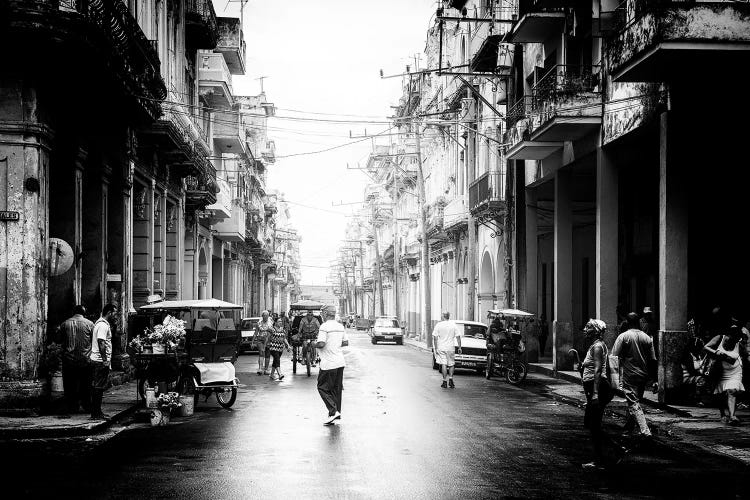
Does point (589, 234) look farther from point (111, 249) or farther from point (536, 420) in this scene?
point (536, 420)

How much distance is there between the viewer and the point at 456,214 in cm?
4338

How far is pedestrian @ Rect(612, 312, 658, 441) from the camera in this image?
11.5m

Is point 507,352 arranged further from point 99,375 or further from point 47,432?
point 47,432

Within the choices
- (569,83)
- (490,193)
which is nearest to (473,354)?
(490,193)

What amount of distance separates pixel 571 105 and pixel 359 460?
1338 cm

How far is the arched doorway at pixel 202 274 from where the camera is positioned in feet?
133

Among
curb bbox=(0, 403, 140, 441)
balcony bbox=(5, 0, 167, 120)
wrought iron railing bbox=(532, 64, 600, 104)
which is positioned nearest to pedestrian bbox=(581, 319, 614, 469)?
curb bbox=(0, 403, 140, 441)

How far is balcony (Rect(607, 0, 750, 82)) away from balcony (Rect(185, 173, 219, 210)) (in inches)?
778

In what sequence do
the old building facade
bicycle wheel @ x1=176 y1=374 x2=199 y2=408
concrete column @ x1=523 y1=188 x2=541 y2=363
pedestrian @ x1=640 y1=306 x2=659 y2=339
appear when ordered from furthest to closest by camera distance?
concrete column @ x1=523 y1=188 x2=541 y2=363 < pedestrian @ x1=640 y1=306 x2=659 y2=339 < bicycle wheel @ x1=176 y1=374 x2=199 y2=408 < the old building facade

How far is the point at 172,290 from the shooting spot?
31969 mm

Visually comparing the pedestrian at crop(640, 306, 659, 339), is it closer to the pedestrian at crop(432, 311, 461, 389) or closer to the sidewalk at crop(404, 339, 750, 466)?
the sidewalk at crop(404, 339, 750, 466)

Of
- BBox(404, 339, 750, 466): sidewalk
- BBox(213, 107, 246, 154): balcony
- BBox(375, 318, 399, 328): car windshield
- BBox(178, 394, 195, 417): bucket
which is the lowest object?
BBox(375, 318, 399, 328): car windshield

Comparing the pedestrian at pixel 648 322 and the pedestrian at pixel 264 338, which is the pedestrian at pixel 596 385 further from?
the pedestrian at pixel 264 338

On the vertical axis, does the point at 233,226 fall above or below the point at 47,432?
above
